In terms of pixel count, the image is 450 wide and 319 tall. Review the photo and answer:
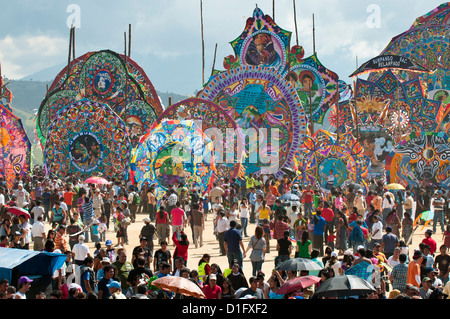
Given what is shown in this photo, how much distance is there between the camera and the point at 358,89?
46375 mm

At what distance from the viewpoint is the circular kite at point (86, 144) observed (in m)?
35.8

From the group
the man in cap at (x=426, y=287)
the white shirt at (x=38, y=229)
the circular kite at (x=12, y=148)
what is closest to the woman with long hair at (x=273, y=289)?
the man in cap at (x=426, y=287)

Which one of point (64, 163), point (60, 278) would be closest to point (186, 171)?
point (64, 163)

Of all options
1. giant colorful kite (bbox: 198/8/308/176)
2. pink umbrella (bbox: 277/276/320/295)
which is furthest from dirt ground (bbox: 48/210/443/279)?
giant colorful kite (bbox: 198/8/308/176)

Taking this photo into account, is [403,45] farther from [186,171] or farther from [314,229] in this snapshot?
[314,229]

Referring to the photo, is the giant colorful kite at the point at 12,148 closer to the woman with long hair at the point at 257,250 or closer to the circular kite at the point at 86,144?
the circular kite at the point at 86,144

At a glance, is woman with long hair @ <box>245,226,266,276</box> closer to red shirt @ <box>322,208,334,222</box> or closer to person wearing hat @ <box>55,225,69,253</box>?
person wearing hat @ <box>55,225,69,253</box>

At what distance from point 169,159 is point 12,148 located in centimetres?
978

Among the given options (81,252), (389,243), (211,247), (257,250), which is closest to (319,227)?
(389,243)

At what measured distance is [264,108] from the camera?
4362cm

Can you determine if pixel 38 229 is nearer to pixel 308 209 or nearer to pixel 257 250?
pixel 257 250

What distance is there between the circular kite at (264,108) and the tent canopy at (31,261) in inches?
1133

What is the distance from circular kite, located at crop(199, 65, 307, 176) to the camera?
142 ft
